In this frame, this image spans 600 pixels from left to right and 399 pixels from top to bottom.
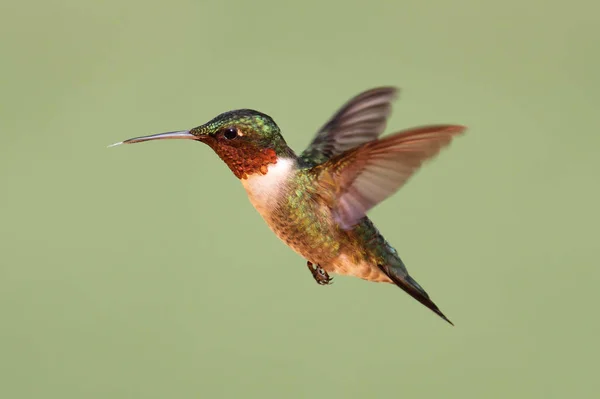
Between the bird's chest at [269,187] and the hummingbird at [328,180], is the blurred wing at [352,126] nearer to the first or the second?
the hummingbird at [328,180]

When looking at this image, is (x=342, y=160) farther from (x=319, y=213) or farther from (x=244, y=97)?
(x=244, y=97)

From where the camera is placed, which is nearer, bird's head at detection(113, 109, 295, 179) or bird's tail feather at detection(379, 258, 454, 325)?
bird's head at detection(113, 109, 295, 179)

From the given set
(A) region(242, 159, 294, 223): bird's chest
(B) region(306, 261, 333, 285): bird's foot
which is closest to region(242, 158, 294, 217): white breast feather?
(A) region(242, 159, 294, 223): bird's chest

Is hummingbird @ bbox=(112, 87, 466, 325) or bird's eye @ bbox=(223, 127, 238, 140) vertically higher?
bird's eye @ bbox=(223, 127, 238, 140)

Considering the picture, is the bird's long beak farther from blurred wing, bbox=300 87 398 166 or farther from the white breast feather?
blurred wing, bbox=300 87 398 166

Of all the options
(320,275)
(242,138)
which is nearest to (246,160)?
(242,138)

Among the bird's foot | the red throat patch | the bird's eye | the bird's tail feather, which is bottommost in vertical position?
the bird's tail feather

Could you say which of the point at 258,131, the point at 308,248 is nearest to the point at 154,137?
the point at 258,131
